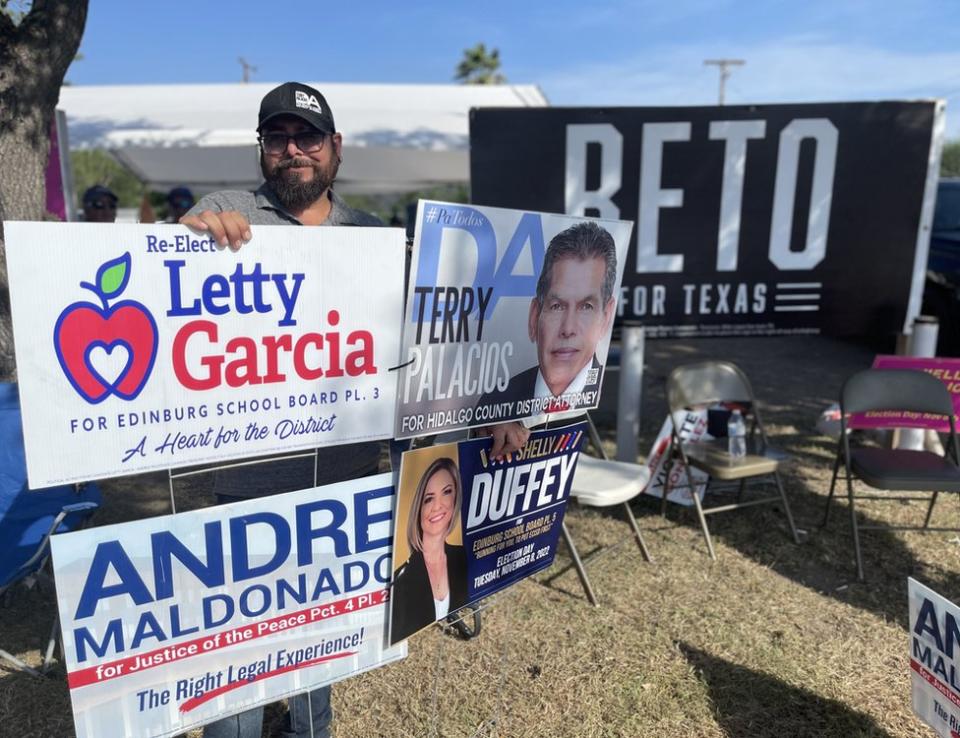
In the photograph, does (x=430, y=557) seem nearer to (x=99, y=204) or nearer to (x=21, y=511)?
(x=21, y=511)

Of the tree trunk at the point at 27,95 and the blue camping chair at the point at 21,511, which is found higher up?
the tree trunk at the point at 27,95

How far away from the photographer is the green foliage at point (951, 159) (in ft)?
87.2

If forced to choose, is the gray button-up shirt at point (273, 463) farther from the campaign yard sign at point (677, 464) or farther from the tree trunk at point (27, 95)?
the campaign yard sign at point (677, 464)

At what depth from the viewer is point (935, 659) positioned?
1.95 metres

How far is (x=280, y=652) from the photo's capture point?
1.66m

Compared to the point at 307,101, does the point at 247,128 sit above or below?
above

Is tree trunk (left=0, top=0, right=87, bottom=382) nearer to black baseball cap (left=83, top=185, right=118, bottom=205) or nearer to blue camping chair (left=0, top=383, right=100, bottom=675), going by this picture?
blue camping chair (left=0, top=383, right=100, bottom=675)

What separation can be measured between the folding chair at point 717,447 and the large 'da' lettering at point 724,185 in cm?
72

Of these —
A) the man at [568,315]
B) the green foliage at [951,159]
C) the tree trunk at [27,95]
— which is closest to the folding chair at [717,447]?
the man at [568,315]

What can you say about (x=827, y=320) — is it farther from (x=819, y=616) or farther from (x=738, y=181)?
(x=819, y=616)

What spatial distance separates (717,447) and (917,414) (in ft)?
3.84

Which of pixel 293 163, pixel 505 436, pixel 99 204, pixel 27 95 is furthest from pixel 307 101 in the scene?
pixel 99 204

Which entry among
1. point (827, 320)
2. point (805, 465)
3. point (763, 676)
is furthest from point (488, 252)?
point (805, 465)

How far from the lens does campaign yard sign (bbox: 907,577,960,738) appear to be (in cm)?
186
